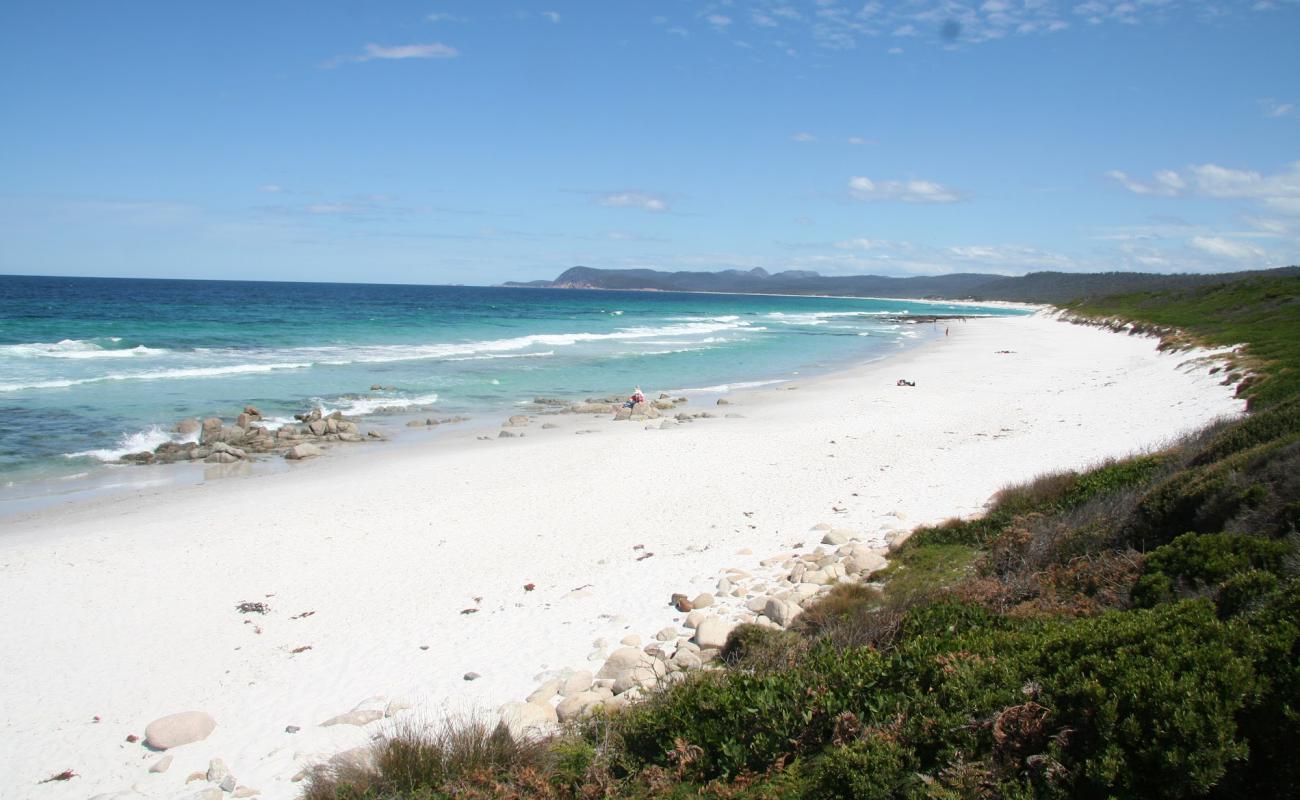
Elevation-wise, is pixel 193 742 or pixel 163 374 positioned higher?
pixel 163 374

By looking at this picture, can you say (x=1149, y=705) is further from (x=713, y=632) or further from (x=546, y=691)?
(x=546, y=691)

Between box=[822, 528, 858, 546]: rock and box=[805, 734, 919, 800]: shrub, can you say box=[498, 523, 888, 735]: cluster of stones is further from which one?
box=[805, 734, 919, 800]: shrub

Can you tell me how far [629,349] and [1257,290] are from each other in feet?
123

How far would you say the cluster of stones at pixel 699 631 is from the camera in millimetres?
5727

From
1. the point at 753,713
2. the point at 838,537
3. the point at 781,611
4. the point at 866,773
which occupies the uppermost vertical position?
the point at 866,773

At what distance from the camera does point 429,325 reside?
57.3m

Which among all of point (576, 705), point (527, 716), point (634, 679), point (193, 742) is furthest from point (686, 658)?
point (193, 742)

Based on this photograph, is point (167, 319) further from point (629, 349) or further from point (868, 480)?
point (868, 480)

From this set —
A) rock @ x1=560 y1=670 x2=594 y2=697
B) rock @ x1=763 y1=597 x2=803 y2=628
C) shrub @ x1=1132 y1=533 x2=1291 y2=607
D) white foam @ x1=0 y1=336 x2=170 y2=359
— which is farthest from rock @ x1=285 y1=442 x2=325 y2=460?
white foam @ x1=0 y1=336 x2=170 y2=359

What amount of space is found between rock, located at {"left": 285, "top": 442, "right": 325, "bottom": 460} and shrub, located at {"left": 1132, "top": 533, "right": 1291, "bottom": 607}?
49.4 feet

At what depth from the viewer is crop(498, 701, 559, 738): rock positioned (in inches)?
212

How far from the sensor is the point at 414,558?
9.90 meters

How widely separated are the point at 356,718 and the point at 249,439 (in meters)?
13.0

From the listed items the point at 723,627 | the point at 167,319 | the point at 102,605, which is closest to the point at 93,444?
the point at 102,605
